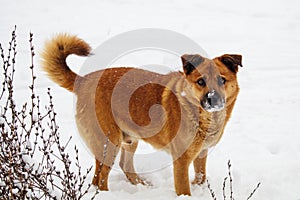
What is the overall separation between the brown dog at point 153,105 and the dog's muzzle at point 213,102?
35 millimetres

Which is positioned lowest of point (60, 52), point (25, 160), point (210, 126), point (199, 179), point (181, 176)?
point (199, 179)

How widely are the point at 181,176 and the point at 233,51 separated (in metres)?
5.12

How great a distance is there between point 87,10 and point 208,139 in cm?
852

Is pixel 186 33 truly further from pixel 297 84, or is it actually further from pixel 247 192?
pixel 247 192

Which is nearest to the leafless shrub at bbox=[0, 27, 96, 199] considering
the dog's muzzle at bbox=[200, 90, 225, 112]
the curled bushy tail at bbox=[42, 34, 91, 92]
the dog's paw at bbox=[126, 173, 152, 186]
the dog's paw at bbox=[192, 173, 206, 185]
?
the curled bushy tail at bbox=[42, 34, 91, 92]

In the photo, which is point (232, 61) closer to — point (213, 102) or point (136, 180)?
point (213, 102)

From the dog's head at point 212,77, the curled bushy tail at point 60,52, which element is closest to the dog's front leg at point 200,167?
the dog's head at point 212,77

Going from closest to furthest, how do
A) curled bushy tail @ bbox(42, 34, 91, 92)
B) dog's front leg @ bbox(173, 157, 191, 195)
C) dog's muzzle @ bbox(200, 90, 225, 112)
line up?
1. dog's muzzle @ bbox(200, 90, 225, 112)
2. dog's front leg @ bbox(173, 157, 191, 195)
3. curled bushy tail @ bbox(42, 34, 91, 92)

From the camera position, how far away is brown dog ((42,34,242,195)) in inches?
133

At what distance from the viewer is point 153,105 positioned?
11.9 feet

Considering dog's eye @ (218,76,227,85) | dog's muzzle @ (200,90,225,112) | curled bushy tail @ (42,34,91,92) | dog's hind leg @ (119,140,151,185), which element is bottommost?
Answer: dog's hind leg @ (119,140,151,185)

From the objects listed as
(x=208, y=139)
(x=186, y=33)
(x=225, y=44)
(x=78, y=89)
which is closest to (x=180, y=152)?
(x=208, y=139)

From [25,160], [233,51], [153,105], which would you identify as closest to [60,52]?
[153,105]

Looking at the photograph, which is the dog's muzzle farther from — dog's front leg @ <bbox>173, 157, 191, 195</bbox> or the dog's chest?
dog's front leg @ <bbox>173, 157, 191, 195</bbox>
